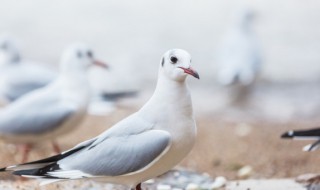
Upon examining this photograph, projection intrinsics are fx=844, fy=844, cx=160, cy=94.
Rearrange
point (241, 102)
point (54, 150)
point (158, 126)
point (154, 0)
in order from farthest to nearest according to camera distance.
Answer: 1. point (154, 0)
2. point (241, 102)
3. point (54, 150)
4. point (158, 126)

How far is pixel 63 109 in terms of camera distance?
14.6 feet

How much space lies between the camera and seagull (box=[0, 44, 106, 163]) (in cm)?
446

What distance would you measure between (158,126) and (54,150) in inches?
70.4

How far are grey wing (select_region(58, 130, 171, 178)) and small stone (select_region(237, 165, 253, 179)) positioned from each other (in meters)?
1.60

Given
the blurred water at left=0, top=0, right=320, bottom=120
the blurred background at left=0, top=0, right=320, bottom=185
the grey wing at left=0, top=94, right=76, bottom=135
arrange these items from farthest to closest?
the blurred water at left=0, top=0, right=320, bottom=120 < the blurred background at left=0, top=0, right=320, bottom=185 < the grey wing at left=0, top=94, right=76, bottom=135

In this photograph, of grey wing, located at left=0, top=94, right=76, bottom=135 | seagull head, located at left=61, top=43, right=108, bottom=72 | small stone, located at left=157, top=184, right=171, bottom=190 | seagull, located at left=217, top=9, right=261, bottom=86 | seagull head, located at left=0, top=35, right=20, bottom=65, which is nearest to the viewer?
small stone, located at left=157, top=184, right=171, bottom=190

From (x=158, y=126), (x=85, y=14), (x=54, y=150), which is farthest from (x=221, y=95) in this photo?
(x=158, y=126)

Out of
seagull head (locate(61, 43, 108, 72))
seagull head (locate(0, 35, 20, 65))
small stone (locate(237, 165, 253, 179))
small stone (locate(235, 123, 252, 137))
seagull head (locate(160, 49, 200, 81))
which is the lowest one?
seagull head (locate(160, 49, 200, 81))

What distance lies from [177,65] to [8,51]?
3744 mm

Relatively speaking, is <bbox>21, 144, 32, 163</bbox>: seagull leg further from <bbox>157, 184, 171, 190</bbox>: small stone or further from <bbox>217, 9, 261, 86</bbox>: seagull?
<bbox>217, 9, 261, 86</bbox>: seagull

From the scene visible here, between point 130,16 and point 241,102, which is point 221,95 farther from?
point 130,16

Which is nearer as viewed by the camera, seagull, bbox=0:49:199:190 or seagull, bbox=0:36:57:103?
seagull, bbox=0:49:199:190

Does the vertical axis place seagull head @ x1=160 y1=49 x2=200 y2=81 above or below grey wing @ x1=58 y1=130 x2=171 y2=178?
above

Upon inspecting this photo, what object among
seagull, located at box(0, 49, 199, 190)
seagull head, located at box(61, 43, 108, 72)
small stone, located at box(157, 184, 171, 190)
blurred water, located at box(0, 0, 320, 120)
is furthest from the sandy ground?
blurred water, located at box(0, 0, 320, 120)
